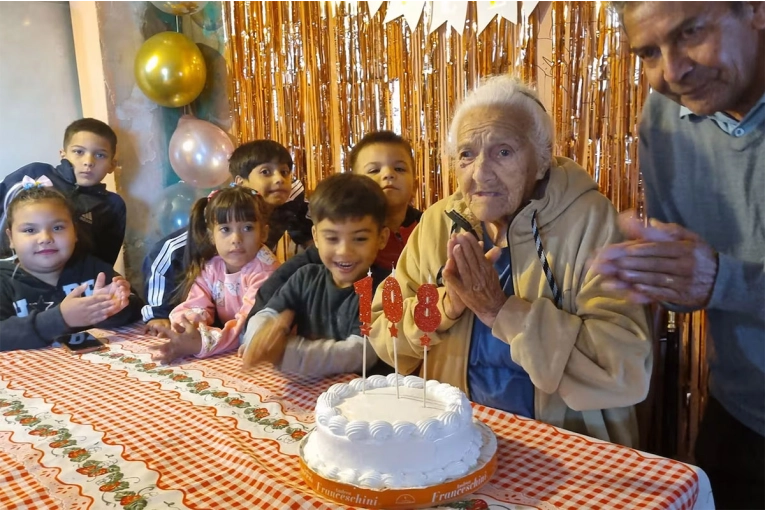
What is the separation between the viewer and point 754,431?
1.33m

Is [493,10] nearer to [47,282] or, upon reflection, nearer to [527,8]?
[527,8]

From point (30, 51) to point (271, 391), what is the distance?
1.85 m

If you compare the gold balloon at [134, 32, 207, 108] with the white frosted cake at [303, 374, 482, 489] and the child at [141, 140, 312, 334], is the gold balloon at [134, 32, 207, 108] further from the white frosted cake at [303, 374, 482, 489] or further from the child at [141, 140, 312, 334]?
the white frosted cake at [303, 374, 482, 489]

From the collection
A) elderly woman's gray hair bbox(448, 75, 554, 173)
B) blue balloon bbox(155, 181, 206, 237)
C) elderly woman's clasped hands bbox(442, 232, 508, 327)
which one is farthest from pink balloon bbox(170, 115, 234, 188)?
elderly woman's clasped hands bbox(442, 232, 508, 327)

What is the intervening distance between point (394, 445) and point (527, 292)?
534mm

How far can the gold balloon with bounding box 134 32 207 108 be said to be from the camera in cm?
275

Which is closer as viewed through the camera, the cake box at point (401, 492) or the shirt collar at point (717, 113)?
the cake box at point (401, 492)

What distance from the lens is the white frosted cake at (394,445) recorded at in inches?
40.3

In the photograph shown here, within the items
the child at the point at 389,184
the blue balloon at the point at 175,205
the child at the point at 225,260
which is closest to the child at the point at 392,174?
the child at the point at 389,184

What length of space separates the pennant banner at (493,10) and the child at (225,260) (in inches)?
39.5

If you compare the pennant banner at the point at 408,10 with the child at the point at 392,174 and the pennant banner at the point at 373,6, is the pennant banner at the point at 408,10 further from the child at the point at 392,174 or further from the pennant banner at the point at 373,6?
the child at the point at 392,174

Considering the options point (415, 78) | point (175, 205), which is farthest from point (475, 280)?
point (175, 205)

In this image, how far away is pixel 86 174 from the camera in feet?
8.27

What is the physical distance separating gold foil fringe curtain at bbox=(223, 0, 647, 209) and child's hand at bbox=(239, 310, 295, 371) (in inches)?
37.3
